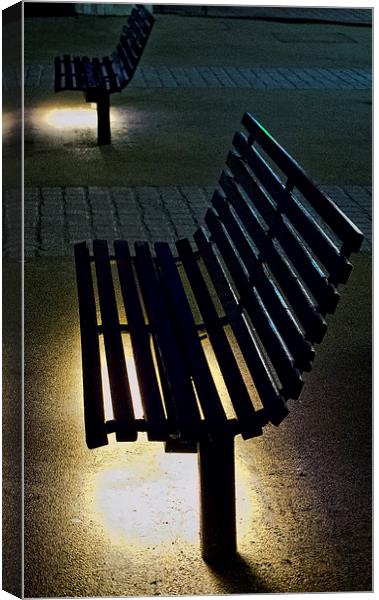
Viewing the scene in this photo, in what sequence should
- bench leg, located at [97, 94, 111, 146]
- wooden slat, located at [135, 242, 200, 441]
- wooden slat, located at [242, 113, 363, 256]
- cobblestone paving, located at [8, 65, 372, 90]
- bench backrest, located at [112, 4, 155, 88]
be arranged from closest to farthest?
wooden slat, located at [242, 113, 363, 256], wooden slat, located at [135, 242, 200, 441], bench leg, located at [97, 94, 111, 146], bench backrest, located at [112, 4, 155, 88], cobblestone paving, located at [8, 65, 372, 90]

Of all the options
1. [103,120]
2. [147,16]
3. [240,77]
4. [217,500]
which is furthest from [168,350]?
[240,77]

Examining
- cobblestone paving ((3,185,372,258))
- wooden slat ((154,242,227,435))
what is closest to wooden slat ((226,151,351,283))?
wooden slat ((154,242,227,435))

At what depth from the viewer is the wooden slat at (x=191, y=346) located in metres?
3.31

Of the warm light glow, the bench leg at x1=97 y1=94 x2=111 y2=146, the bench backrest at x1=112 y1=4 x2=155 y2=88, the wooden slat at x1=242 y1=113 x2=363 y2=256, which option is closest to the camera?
the wooden slat at x1=242 y1=113 x2=363 y2=256

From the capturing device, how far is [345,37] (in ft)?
51.4

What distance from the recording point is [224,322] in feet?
14.1

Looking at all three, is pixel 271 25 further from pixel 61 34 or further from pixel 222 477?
pixel 222 477

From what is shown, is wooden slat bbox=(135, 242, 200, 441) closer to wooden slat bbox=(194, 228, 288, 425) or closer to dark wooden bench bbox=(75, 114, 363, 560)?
dark wooden bench bbox=(75, 114, 363, 560)

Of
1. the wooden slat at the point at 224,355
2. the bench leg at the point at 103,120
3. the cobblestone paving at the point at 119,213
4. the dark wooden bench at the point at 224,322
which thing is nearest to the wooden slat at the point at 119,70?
the bench leg at the point at 103,120

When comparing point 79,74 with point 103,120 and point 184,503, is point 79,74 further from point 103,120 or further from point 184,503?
point 184,503

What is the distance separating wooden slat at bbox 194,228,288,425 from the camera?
3.33 m

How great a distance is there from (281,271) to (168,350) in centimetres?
47

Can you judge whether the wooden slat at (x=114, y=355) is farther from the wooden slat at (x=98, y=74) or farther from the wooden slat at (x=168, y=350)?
the wooden slat at (x=98, y=74)

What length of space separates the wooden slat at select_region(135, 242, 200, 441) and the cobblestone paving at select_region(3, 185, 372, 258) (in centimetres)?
182
